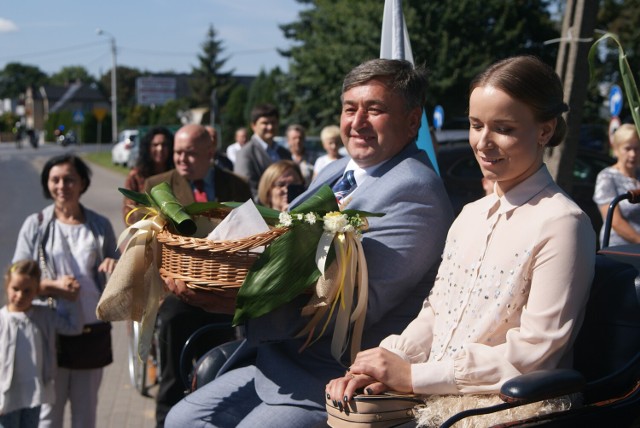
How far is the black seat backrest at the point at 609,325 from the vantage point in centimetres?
255

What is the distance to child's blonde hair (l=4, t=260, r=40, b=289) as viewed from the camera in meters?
4.65

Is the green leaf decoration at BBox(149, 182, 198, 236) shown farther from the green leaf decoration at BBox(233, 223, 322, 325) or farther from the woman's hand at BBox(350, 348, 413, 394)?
the woman's hand at BBox(350, 348, 413, 394)

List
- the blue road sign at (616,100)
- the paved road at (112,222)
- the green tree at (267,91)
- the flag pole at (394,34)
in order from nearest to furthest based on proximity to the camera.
Result: the flag pole at (394,34) → the paved road at (112,222) → the blue road sign at (616,100) → the green tree at (267,91)

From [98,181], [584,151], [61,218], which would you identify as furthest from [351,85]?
[98,181]

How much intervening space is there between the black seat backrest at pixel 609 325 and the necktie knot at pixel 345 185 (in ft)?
3.24

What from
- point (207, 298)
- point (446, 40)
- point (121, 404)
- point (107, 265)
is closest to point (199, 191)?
point (107, 265)

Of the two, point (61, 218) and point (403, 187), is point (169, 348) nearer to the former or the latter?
point (61, 218)

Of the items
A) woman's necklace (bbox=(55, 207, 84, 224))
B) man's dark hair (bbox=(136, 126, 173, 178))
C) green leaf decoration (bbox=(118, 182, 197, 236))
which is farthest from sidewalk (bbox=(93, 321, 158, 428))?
green leaf decoration (bbox=(118, 182, 197, 236))

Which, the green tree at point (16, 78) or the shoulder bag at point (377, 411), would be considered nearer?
the shoulder bag at point (377, 411)

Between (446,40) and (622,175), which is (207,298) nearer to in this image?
(622,175)

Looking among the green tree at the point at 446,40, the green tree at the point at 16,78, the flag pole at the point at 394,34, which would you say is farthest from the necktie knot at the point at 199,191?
the green tree at the point at 16,78

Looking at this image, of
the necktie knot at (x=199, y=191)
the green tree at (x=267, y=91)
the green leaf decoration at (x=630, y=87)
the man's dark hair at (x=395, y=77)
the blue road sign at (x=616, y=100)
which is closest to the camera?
the man's dark hair at (x=395, y=77)

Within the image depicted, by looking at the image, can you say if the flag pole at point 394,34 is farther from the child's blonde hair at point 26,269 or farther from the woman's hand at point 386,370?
the child's blonde hair at point 26,269

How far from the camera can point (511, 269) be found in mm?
2375
